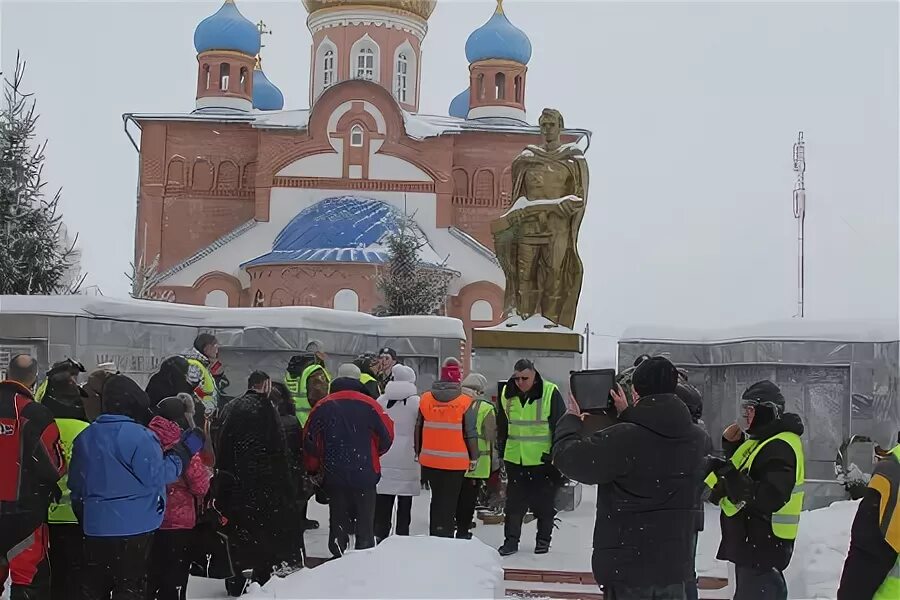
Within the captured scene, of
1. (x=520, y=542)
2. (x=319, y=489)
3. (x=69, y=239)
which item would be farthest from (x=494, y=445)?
(x=69, y=239)

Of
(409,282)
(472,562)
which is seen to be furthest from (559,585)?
(409,282)

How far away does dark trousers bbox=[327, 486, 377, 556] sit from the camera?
24.2 feet

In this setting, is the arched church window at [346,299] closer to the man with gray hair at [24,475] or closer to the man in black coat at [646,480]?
the man with gray hair at [24,475]

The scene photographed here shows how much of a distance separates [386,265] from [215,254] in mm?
6325

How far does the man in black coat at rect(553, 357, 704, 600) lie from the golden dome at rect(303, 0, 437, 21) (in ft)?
108

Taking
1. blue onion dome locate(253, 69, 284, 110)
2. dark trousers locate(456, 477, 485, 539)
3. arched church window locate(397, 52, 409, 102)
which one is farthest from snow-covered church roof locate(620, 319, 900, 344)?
blue onion dome locate(253, 69, 284, 110)

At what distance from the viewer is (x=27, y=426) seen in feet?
18.1

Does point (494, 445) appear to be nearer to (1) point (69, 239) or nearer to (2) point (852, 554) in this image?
(2) point (852, 554)

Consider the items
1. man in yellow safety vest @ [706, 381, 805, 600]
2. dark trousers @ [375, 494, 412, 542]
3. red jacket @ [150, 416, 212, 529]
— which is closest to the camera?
man in yellow safety vest @ [706, 381, 805, 600]

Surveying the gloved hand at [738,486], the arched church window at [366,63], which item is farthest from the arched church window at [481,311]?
the gloved hand at [738,486]

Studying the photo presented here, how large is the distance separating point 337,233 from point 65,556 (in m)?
24.7

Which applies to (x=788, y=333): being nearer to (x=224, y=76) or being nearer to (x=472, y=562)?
(x=472, y=562)

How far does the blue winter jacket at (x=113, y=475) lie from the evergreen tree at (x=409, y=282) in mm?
19831

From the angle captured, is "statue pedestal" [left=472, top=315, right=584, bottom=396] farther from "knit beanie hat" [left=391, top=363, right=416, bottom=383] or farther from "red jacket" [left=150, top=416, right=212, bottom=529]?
"red jacket" [left=150, top=416, right=212, bottom=529]
